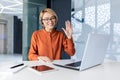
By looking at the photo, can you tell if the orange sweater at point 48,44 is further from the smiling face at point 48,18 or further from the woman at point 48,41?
the smiling face at point 48,18

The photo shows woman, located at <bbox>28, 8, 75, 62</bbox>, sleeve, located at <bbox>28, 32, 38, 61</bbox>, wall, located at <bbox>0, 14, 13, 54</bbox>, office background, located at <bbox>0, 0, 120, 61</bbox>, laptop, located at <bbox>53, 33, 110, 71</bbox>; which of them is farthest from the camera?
wall, located at <bbox>0, 14, 13, 54</bbox>

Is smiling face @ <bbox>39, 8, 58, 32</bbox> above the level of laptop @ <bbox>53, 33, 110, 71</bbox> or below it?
above

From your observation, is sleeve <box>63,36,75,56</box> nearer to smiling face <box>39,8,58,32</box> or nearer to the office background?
smiling face <box>39,8,58,32</box>

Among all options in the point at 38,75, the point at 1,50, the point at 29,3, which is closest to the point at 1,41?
the point at 1,50

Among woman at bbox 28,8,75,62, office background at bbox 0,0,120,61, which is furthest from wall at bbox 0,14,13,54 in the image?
woman at bbox 28,8,75,62

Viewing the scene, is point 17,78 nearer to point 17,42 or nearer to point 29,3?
point 29,3

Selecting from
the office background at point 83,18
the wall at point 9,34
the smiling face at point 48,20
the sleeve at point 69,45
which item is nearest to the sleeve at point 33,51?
the smiling face at point 48,20

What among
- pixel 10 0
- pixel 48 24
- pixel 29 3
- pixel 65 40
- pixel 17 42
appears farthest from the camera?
pixel 17 42

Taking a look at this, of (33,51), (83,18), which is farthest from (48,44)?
(83,18)

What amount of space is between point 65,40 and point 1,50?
6373 millimetres

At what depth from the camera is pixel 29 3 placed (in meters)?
3.77

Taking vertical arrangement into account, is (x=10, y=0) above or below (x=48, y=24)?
above

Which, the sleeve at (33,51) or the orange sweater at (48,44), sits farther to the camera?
the orange sweater at (48,44)

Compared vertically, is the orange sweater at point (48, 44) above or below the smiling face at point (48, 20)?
below
